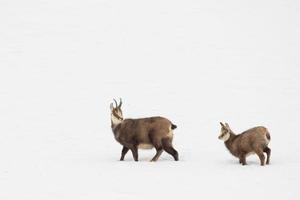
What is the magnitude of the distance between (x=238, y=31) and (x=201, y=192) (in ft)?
88.1

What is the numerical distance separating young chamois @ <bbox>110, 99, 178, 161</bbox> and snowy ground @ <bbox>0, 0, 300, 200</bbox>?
0.40 meters

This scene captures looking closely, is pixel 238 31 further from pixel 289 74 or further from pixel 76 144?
pixel 76 144

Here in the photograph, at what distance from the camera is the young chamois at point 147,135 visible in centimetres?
1448

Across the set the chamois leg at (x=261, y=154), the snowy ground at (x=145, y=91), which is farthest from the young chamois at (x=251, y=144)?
the snowy ground at (x=145, y=91)

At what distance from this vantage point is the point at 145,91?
84.1 feet

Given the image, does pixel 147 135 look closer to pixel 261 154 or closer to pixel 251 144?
pixel 251 144

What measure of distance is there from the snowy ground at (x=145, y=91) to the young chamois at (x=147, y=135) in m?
0.40

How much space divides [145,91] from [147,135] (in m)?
11.1

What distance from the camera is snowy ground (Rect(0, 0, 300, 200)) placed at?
41.8 ft

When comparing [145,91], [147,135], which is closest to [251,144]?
[147,135]

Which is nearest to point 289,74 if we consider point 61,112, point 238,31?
point 238,31

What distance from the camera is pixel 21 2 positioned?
42.8 metres

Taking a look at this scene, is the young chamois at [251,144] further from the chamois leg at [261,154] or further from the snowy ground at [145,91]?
the snowy ground at [145,91]

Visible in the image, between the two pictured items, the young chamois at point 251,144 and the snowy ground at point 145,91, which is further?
the young chamois at point 251,144
